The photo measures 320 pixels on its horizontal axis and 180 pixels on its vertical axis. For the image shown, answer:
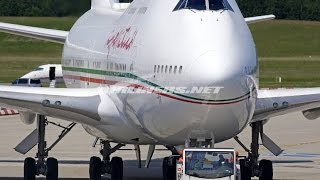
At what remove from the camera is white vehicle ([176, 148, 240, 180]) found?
76.8 feet

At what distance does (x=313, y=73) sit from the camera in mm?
109812

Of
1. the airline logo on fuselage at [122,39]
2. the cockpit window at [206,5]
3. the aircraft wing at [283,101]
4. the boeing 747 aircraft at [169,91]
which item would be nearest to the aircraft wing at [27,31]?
the boeing 747 aircraft at [169,91]

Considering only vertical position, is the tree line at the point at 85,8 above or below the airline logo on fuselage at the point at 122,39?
below

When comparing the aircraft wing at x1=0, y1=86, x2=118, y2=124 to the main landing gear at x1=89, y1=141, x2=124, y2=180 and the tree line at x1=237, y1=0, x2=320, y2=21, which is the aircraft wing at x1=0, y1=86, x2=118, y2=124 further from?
the tree line at x1=237, y1=0, x2=320, y2=21

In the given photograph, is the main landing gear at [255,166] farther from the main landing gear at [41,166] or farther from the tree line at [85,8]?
the tree line at [85,8]

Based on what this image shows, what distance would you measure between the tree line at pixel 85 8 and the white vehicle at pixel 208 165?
16028 mm

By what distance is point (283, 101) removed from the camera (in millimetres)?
27000

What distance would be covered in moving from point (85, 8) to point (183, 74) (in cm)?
1625

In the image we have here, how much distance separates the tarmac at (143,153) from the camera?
111 ft

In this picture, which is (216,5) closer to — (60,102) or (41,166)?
(60,102)

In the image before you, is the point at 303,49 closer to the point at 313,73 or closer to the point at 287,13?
the point at 287,13

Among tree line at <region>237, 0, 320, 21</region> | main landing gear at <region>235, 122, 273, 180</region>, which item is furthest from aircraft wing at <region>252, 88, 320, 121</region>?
tree line at <region>237, 0, 320, 21</region>

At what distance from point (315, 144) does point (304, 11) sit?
99286mm

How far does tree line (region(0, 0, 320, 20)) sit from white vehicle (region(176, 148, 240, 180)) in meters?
16.0
